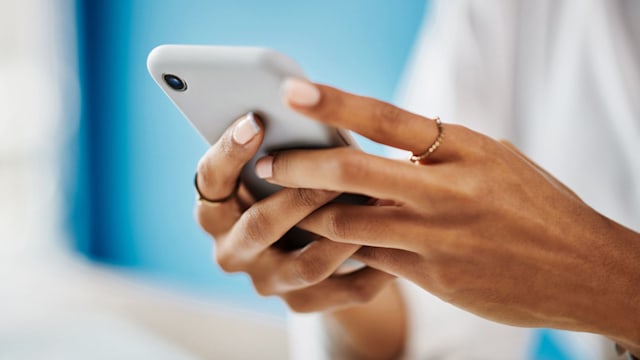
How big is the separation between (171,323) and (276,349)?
41cm

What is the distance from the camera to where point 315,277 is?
26.5 inches

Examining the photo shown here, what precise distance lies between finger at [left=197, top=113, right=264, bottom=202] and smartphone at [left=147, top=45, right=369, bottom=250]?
12mm

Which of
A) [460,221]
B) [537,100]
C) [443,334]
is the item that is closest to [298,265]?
[460,221]

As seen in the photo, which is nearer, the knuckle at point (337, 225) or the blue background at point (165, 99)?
the knuckle at point (337, 225)

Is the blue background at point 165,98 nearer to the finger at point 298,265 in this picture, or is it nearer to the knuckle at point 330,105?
the finger at point 298,265

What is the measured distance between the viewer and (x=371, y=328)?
906mm

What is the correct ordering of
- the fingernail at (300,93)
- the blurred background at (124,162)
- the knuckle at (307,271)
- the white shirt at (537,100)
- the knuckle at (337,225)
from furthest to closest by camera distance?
1. the blurred background at (124,162)
2. the white shirt at (537,100)
3. the knuckle at (307,271)
4. the knuckle at (337,225)
5. the fingernail at (300,93)

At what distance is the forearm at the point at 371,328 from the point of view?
0.90 metres

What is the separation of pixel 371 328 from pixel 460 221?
0.43 m

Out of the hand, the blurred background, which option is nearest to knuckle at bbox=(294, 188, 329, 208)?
the hand

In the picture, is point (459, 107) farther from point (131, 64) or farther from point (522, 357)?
point (131, 64)

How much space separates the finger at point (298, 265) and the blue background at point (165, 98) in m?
1.20

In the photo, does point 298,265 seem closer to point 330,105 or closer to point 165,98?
point 330,105

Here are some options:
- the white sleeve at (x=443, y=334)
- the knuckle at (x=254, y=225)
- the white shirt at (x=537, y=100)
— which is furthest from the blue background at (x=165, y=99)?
the knuckle at (x=254, y=225)
